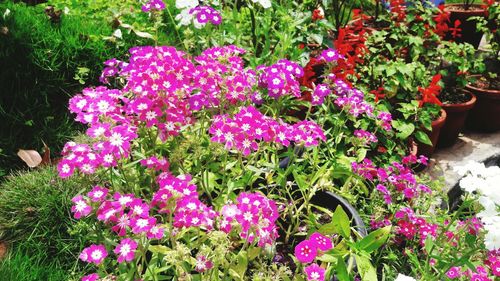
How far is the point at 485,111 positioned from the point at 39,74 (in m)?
3.36

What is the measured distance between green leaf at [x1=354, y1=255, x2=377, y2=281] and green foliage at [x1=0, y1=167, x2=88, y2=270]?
1.33m

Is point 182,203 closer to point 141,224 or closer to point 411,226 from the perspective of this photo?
point 141,224

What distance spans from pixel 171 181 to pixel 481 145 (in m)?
3.11

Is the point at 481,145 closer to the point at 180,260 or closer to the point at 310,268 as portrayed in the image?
the point at 310,268

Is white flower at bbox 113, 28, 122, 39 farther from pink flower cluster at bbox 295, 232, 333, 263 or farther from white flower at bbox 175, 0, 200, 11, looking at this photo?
pink flower cluster at bbox 295, 232, 333, 263

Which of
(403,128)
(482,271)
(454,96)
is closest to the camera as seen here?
(482,271)

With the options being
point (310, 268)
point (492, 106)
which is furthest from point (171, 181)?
point (492, 106)

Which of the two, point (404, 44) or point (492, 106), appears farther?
point (492, 106)

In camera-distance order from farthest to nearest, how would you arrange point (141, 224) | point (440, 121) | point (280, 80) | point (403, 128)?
point (440, 121)
point (403, 128)
point (280, 80)
point (141, 224)

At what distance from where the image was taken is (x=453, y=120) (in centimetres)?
365

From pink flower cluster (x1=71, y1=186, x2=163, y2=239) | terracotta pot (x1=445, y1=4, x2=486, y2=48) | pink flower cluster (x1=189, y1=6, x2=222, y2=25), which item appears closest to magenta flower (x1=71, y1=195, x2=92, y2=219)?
pink flower cluster (x1=71, y1=186, x2=163, y2=239)

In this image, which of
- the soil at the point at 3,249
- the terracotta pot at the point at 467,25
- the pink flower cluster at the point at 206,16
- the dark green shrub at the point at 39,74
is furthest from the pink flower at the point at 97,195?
the terracotta pot at the point at 467,25

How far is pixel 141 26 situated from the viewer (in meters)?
3.27

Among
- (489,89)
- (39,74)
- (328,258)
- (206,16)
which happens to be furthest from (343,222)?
(489,89)
